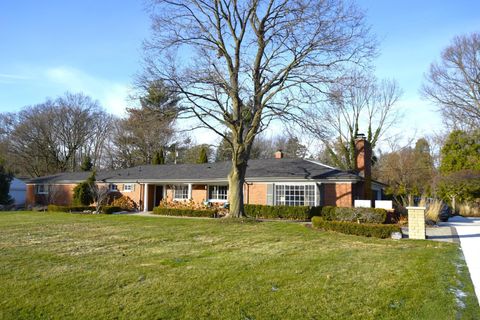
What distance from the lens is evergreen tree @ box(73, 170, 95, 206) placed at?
30.5m

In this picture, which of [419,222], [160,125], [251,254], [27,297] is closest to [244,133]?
[160,125]

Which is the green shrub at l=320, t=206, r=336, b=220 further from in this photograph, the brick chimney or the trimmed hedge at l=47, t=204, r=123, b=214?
the trimmed hedge at l=47, t=204, r=123, b=214

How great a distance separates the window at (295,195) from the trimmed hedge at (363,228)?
24.0 feet

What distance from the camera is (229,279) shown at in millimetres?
7051

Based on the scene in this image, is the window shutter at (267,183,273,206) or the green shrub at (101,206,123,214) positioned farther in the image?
the green shrub at (101,206,123,214)

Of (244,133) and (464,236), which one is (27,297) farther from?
(244,133)

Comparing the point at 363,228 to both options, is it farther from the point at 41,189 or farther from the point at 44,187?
the point at 41,189

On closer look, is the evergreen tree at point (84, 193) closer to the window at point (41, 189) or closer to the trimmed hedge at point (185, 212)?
the window at point (41, 189)

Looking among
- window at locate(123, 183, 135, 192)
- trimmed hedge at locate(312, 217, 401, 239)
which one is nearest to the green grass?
trimmed hedge at locate(312, 217, 401, 239)

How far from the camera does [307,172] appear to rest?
23594 mm

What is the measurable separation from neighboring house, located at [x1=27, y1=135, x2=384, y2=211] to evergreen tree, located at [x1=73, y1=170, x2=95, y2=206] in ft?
4.76

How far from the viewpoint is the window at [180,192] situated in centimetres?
2922

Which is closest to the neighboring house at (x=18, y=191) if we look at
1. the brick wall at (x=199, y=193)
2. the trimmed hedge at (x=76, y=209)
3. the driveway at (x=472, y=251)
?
the trimmed hedge at (x=76, y=209)

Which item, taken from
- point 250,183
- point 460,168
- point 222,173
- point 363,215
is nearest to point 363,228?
point 363,215
